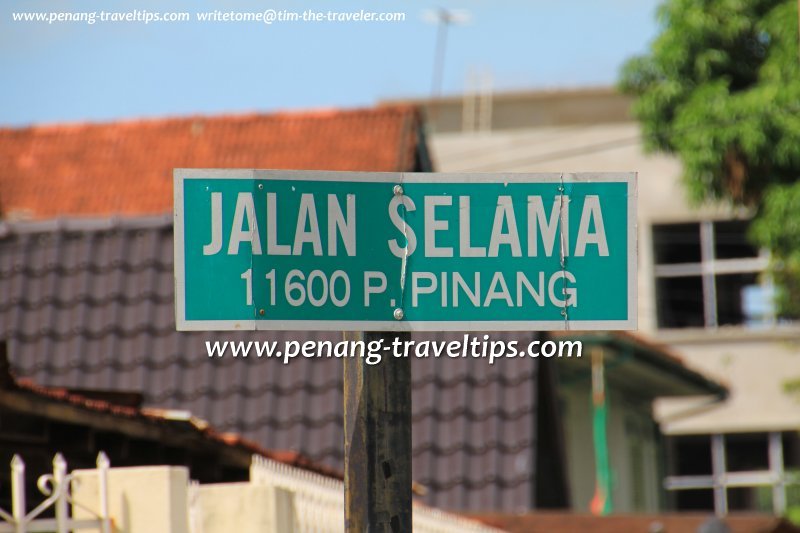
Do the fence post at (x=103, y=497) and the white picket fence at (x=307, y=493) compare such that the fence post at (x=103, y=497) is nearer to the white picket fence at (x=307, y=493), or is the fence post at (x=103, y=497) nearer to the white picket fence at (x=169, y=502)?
the white picket fence at (x=169, y=502)

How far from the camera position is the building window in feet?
100.0

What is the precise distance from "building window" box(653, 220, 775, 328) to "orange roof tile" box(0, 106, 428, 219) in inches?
530

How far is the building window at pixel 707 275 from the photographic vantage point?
3047cm

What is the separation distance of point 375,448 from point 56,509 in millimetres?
2166

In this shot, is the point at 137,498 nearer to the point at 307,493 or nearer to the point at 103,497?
the point at 103,497

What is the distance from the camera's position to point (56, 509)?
575 centimetres

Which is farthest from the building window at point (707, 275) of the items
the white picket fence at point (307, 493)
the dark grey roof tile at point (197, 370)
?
the white picket fence at point (307, 493)

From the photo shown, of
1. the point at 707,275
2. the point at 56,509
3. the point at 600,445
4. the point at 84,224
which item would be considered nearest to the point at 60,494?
the point at 56,509

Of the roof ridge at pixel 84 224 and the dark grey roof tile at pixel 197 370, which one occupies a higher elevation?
the roof ridge at pixel 84 224

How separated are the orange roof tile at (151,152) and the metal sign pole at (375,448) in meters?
13.2

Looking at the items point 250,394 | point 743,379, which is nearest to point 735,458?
point 743,379

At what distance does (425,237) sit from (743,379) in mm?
27390

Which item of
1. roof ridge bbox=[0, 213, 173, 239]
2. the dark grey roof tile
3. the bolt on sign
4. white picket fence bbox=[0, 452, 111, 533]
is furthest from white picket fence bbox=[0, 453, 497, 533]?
roof ridge bbox=[0, 213, 173, 239]

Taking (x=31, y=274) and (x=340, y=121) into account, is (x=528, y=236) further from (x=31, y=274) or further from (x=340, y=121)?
(x=340, y=121)
